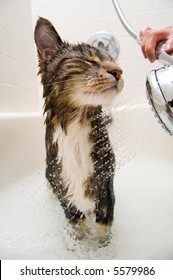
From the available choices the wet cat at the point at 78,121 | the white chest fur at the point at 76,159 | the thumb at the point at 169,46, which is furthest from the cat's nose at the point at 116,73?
the thumb at the point at 169,46

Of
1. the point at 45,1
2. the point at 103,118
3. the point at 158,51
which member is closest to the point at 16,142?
the point at 103,118

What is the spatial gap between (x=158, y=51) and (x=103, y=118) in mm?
289

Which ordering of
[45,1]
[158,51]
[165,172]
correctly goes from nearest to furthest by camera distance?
[158,51], [45,1], [165,172]

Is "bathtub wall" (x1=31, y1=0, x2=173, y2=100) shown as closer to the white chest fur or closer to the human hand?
the white chest fur

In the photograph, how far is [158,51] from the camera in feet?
1.54

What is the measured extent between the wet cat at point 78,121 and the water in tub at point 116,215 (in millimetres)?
44

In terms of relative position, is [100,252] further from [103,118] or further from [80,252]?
[103,118]

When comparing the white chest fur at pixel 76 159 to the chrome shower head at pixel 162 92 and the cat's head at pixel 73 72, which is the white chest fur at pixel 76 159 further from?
the chrome shower head at pixel 162 92

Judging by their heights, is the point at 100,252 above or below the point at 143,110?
below

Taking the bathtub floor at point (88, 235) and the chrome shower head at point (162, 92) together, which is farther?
the bathtub floor at point (88, 235)

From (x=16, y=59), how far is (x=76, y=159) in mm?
400

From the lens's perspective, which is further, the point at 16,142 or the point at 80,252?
the point at 16,142

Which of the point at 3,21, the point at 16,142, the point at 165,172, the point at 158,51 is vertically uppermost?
the point at 3,21

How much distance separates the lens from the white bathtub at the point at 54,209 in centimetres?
73
